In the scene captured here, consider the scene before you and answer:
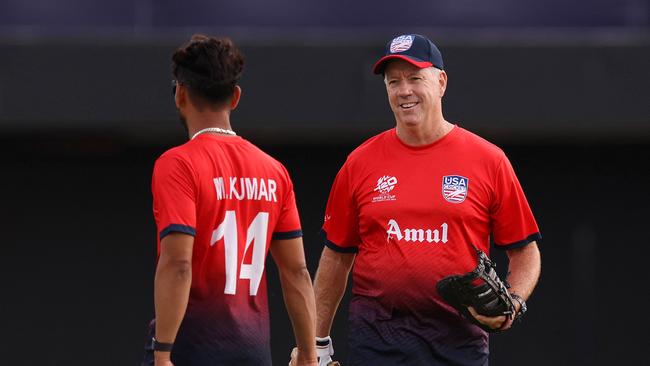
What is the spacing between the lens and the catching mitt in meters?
5.44

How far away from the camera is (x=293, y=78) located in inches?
381

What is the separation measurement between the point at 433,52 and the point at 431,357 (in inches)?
56.6

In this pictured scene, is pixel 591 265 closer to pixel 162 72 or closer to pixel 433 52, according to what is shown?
pixel 162 72

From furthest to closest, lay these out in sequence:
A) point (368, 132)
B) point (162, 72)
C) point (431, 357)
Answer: point (368, 132)
point (162, 72)
point (431, 357)

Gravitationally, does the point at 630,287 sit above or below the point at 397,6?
below

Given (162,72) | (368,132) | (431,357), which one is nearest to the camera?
(431,357)

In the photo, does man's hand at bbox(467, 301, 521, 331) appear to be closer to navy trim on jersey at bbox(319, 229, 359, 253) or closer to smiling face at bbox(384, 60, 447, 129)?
navy trim on jersey at bbox(319, 229, 359, 253)

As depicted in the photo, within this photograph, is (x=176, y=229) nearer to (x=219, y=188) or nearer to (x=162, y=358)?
(x=219, y=188)

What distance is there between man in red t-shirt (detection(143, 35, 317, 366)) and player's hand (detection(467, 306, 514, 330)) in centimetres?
105

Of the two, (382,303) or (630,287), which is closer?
(382,303)

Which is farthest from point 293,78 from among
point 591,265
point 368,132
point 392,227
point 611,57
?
point 392,227

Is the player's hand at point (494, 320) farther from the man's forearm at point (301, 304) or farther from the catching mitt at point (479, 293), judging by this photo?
the man's forearm at point (301, 304)

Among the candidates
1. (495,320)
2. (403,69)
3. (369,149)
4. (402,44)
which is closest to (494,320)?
(495,320)

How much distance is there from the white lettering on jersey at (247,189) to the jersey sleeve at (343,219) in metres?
1.16
